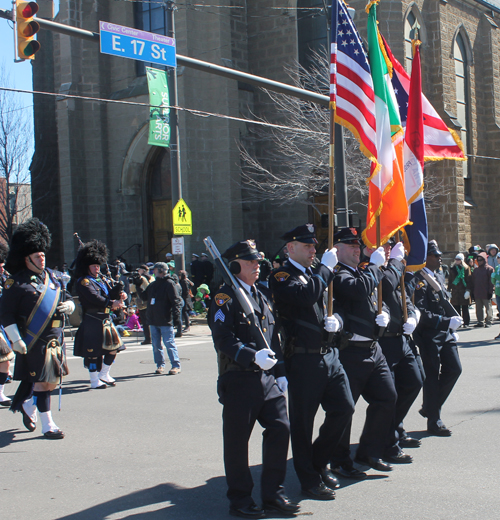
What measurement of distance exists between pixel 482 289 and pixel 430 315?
→ 1041 cm

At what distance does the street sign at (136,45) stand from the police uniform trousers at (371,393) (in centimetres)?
704

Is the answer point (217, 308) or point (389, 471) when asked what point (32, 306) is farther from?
point (389, 471)

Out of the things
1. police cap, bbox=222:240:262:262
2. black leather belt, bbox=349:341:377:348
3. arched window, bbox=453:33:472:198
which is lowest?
black leather belt, bbox=349:341:377:348

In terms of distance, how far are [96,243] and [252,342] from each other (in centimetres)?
523

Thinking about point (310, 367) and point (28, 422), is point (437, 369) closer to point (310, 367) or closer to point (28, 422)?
point (310, 367)

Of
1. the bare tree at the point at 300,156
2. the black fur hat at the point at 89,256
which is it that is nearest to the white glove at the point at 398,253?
the black fur hat at the point at 89,256

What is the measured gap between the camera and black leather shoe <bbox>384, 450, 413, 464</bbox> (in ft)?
18.8

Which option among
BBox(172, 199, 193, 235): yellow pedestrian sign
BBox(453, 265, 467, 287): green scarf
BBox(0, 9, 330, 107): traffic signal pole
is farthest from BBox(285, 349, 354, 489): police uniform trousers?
BBox(453, 265, 467, 287): green scarf

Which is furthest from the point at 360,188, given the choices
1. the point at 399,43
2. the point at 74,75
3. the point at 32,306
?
the point at 32,306

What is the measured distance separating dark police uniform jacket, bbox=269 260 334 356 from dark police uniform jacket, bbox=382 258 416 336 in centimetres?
100

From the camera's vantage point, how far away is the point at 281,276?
201 inches

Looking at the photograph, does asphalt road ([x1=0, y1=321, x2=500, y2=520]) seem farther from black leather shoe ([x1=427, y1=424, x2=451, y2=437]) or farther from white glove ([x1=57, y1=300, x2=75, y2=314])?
white glove ([x1=57, y1=300, x2=75, y2=314])

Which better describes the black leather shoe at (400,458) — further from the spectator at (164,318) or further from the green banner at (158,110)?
the green banner at (158,110)

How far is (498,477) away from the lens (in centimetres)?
524
